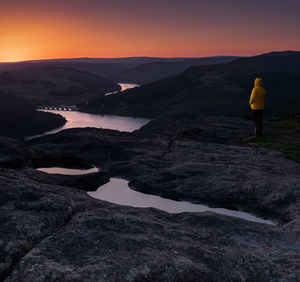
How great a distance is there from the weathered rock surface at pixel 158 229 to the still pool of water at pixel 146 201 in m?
0.51

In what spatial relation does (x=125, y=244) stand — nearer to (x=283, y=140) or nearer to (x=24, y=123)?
(x=283, y=140)

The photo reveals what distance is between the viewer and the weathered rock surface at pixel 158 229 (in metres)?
7.18

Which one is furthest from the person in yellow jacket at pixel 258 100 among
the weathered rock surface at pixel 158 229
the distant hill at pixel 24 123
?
the distant hill at pixel 24 123

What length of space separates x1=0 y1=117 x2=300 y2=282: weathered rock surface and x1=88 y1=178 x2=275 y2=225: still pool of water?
0.51m

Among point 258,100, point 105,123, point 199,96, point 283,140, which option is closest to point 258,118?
point 258,100

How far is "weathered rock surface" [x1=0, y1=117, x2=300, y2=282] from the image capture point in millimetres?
7176

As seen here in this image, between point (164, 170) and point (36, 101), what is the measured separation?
160m

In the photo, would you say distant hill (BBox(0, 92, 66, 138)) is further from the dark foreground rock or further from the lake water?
the dark foreground rock

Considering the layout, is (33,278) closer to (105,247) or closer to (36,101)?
(105,247)

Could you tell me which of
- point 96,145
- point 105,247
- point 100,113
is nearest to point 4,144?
point 96,145

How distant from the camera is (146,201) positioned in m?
13.8

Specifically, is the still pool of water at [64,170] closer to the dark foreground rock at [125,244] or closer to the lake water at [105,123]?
the dark foreground rock at [125,244]

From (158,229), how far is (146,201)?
466 cm

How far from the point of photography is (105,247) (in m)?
7.84
